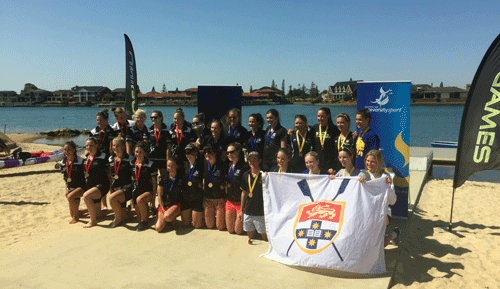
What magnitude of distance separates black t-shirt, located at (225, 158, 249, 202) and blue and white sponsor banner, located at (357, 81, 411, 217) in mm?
2450

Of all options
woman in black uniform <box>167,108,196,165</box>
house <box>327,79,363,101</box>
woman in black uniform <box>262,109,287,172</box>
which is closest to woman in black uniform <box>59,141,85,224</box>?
woman in black uniform <box>167,108,196,165</box>

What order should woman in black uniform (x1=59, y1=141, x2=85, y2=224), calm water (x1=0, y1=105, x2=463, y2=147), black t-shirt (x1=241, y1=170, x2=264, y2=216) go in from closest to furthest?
black t-shirt (x1=241, y1=170, x2=264, y2=216), woman in black uniform (x1=59, y1=141, x2=85, y2=224), calm water (x1=0, y1=105, x2=463, y2=147)

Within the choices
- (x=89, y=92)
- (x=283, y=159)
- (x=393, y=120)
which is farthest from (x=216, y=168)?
(x=89, y=92)

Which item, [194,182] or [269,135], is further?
[269,135]

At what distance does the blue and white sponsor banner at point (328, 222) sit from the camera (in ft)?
12.8

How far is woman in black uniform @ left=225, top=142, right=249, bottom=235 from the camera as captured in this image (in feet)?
16.7

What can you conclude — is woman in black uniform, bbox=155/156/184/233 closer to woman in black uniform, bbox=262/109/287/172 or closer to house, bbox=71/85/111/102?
woman in black uniform, bbox=262/109/287/172

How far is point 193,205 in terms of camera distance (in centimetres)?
548

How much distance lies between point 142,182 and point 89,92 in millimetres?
130551

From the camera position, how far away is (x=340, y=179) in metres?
4.25

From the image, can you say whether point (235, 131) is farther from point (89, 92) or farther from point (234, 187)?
point (89, 92)

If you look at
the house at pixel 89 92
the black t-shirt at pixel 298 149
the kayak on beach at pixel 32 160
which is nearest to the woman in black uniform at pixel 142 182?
the black t-shirt at pixel 298 149

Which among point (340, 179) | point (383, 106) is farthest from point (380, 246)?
point (383, 106)

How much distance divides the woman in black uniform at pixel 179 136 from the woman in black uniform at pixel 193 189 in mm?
719
